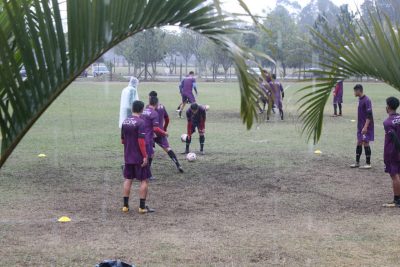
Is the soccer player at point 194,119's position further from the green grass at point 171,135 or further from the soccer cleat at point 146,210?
the soccer cleat at point 146,210

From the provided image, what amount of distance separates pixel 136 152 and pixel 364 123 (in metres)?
6.07

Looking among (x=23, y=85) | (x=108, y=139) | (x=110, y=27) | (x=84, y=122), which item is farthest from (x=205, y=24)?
(x=84, y=122)

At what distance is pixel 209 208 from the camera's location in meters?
9.23

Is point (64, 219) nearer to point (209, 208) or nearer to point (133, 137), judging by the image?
point (133, 137)

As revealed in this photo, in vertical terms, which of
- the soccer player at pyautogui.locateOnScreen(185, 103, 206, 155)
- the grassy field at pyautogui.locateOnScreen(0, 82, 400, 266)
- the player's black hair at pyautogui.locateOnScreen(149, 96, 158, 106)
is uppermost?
the player's black hair at pyautogui.locateOnScreen(149, 96, 158, 106)

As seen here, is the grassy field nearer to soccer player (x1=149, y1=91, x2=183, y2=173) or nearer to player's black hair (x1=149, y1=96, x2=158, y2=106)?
soccer player (x1=149, y1=91, x2=183, y2=173)

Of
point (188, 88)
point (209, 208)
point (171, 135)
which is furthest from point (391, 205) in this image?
point (188, 88)

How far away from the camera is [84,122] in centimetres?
2123

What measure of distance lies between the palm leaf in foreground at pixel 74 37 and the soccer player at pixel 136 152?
5.52 metres

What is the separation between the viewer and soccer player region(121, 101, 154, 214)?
8766 millimetres

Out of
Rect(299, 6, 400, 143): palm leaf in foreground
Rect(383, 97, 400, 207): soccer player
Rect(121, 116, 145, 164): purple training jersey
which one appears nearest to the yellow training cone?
Rect(121, 116, 145, 164): purple training jersey

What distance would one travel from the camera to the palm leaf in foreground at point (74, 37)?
9.71ft

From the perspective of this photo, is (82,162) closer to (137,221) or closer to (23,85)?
(137,221)

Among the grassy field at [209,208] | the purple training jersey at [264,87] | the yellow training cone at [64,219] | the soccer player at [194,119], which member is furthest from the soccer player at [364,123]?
the purple training jersey at [264,87]
